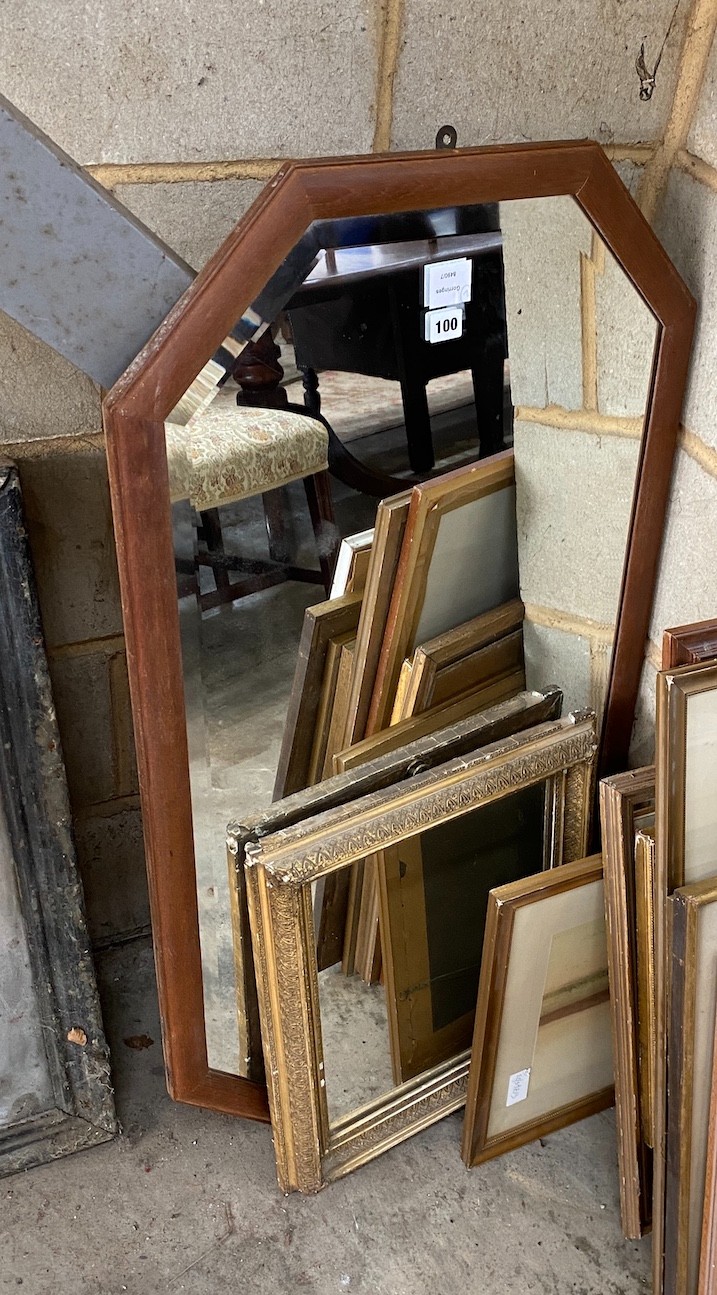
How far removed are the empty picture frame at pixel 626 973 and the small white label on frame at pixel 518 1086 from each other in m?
0.12

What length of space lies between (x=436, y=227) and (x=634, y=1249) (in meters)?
1.21

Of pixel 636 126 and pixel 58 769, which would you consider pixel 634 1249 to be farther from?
pixel 636 126

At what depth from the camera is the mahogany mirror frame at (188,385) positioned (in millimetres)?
978

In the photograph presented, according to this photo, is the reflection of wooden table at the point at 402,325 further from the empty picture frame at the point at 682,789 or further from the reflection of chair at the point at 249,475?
the empty picture frame at the point at 682,789

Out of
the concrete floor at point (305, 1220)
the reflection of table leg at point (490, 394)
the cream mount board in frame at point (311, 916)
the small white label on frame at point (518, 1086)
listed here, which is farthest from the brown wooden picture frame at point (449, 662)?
the concrete floor at point (305, 1220)

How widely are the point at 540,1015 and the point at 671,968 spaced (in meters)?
0.30

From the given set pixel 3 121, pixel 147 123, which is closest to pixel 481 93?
pixel 147 123

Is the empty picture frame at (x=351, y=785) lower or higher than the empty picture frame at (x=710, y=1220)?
higher

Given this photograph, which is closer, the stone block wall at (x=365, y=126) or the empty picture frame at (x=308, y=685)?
the stone block wall at (x=365, y=126)

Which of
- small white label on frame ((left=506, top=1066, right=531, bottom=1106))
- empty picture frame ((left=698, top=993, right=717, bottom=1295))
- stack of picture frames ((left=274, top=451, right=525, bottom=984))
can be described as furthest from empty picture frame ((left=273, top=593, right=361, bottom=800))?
empty picture frame ((left=698, top=993, right=717, bottom=1295))

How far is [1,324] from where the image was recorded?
124cm

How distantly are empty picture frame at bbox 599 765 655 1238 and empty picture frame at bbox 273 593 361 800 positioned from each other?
357 mm

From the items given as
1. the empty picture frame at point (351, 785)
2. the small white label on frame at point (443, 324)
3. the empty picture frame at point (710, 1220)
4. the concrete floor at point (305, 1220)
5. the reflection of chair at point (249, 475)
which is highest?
the small white label on frame at point (443, 324)

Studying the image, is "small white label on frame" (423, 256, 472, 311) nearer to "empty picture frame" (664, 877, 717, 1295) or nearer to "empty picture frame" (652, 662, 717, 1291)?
"empty picture frame" (652, 662, 717, 1291)
